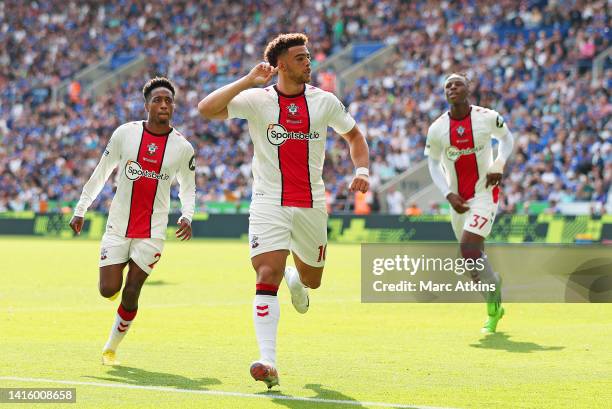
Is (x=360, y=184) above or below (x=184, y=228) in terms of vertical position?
above

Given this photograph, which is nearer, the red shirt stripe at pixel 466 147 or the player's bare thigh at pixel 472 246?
the player's bare thigh at pixel 472 246

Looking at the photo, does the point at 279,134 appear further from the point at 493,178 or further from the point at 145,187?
the point at 493,178

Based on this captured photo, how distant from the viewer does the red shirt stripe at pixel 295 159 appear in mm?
8656

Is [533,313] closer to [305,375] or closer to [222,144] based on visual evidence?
[305,375]

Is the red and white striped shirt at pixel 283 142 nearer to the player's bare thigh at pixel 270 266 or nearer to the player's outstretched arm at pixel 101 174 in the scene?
the player's bare thigh at pixel 270 266

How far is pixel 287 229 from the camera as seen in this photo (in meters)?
8.62

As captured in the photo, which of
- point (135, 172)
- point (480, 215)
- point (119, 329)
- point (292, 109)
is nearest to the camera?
point (292, 109)

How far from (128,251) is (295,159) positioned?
2.04 meters

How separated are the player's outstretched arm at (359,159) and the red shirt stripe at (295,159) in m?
0.38

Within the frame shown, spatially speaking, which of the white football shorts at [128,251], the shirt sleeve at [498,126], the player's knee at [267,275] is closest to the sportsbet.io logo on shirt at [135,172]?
the white football shorts at [128,251]

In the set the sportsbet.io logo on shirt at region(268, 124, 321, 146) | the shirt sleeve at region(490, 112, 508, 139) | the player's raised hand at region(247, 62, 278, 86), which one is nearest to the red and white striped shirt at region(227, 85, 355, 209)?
the sportsbet.io logo on shirt at region(268, 124, 321, 146)

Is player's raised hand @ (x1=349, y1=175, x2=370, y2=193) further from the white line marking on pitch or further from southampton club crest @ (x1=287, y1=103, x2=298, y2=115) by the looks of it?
the white line marking on pitch

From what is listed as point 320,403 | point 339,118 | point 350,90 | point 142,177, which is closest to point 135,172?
A: point 142,177

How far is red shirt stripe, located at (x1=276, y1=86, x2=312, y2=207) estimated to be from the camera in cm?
866
